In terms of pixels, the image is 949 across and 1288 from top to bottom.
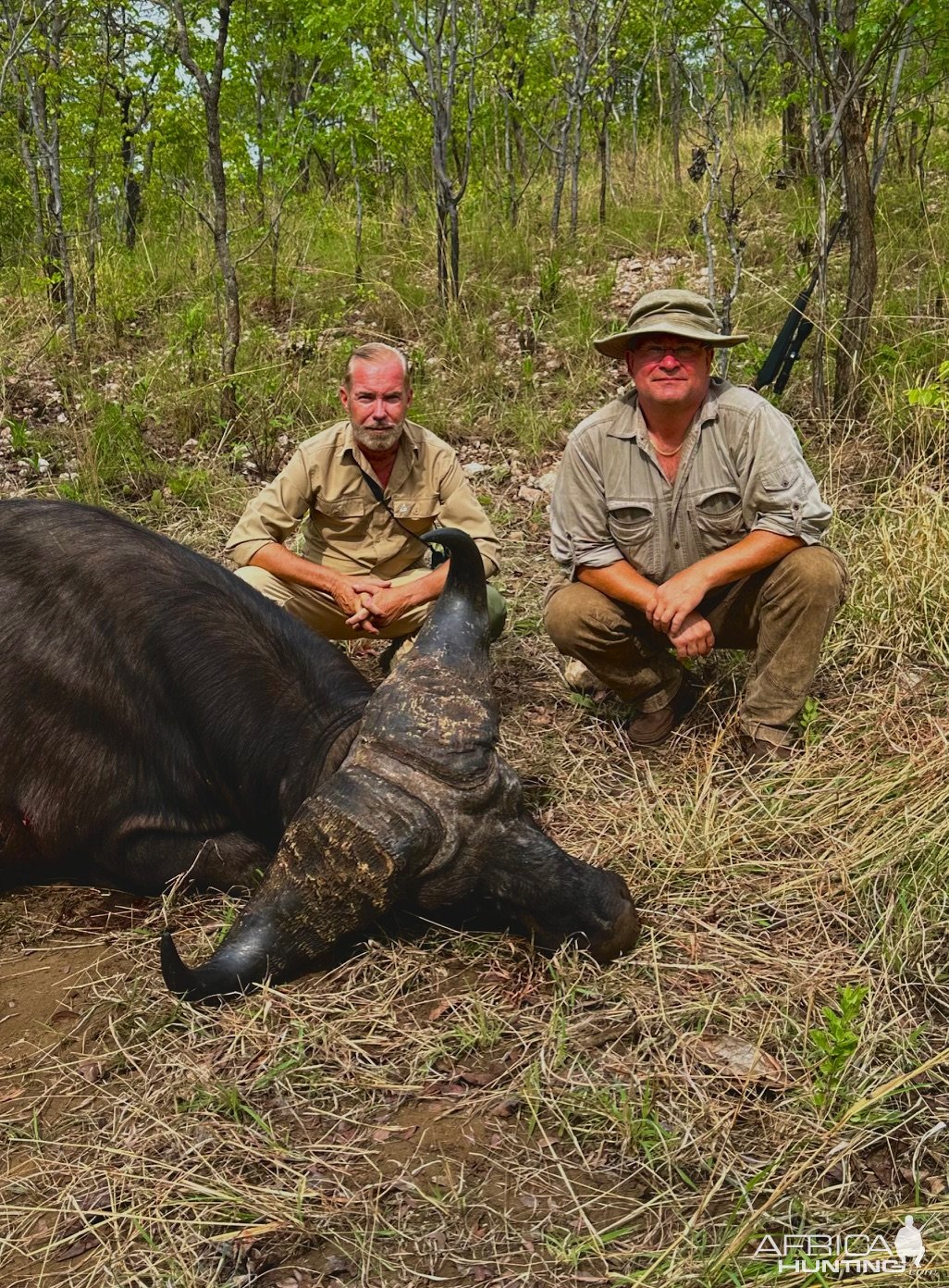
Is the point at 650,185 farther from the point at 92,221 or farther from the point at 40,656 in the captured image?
the point at 40,656

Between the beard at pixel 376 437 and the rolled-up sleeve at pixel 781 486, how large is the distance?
1.62 m

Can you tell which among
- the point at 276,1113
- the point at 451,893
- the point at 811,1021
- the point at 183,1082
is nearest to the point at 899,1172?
the point at 811,1021

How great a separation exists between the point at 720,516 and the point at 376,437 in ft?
5.23

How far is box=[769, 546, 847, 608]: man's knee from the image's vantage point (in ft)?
14.0

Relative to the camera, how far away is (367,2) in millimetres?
8672

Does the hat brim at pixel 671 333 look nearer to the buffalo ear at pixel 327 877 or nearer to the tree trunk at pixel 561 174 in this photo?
the buffalo ear at pixel 327 877

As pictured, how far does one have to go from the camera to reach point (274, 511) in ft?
16.9

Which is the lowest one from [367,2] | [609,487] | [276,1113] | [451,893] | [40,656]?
[276,1113]

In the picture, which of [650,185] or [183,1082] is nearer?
[183,1082]

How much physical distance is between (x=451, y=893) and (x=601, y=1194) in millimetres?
923

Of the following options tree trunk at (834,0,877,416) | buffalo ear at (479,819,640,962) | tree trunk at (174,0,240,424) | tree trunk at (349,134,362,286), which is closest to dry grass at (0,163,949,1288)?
buffalo ear at (479,819,640,962)

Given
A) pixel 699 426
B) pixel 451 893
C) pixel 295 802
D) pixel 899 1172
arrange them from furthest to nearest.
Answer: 1. pixel 699 426
2. pixel 295 802
3. pixel 451 893
4. pixel 899 1172

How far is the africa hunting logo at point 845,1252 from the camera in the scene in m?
2.31

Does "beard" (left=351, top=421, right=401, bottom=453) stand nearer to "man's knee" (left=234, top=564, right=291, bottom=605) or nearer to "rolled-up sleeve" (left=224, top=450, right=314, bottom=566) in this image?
"rolled-up sleeve" (left=224, top=450, right=314, bottom=566)
